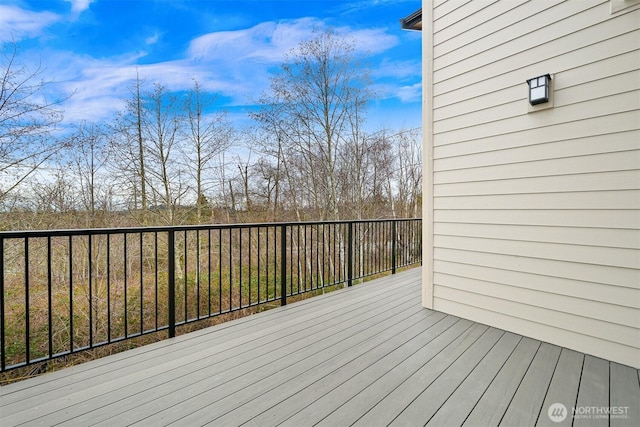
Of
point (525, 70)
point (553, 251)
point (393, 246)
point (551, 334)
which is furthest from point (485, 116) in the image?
point (393, 246)

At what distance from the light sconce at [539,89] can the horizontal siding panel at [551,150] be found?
287 mm

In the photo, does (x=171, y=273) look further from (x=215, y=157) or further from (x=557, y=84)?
(x=215, y=157)

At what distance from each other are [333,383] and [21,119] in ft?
18.4

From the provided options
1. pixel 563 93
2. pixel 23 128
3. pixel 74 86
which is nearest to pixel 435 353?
pixel 563 93

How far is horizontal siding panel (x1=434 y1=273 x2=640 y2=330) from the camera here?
6.03 ft

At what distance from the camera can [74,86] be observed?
497 centimetres

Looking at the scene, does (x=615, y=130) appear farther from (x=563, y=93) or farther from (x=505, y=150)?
(x=505, y=150)

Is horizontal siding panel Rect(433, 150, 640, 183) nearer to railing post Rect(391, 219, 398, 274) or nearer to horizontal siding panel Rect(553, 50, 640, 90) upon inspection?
horizontal siding panel Rect(553, 50, 640, 90)

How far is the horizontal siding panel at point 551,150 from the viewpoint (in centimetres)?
182

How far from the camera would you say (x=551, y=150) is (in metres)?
2.10

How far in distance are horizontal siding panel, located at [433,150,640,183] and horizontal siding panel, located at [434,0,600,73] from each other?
2.48 feet

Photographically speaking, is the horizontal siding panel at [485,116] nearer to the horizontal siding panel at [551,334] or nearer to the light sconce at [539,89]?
the light sconce at [539,89]

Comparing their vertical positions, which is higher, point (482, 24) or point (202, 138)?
point (202, 138)

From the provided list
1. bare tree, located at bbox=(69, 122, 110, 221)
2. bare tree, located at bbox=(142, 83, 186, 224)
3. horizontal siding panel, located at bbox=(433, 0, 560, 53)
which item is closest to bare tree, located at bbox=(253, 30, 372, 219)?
bare tree, located at bbox=(142, 83, 186, 224)
